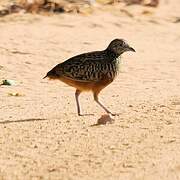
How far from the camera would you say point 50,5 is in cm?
2005

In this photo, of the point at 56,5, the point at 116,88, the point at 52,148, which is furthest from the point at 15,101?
the point at 56,5

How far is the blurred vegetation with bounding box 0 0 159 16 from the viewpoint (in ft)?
64.5

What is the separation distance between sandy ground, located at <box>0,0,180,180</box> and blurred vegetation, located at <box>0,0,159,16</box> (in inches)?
17.2

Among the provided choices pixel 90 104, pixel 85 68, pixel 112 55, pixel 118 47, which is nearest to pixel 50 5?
pixel 90 104

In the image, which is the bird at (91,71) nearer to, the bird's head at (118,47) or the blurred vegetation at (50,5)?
the bird's head at (118,47)

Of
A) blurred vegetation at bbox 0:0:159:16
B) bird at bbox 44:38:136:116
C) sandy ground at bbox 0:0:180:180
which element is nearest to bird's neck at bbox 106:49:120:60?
bird at bbox 44:38:136:116

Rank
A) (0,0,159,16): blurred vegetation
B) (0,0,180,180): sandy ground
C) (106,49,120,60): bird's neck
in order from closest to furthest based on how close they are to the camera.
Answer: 1. (0,0,180,180): sandy ground
2. (106,49,120,60): bird's neck
3. (0,0,159,16): blurred vegetation

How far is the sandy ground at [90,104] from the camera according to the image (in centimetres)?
830

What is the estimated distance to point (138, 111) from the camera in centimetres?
1125

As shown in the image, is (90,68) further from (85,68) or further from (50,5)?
(50,5)

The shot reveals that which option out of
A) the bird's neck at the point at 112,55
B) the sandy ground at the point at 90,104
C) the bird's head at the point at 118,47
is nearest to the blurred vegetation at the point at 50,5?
the sandy ground at the point at 90,104

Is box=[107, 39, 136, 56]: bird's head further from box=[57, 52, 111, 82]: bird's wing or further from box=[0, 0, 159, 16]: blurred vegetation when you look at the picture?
box=[0, 0, 159, 16]: blurred vegetation

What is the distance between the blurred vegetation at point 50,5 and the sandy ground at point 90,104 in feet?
1.44

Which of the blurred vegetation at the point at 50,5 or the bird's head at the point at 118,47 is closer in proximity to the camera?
the bird's head at the point at 118,47
